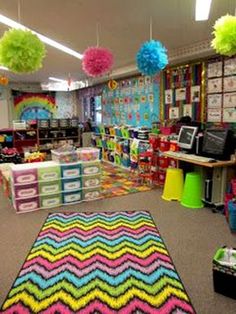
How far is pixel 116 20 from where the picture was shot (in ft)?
10.6

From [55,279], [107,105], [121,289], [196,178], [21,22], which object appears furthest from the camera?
[107,105]

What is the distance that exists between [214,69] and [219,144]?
136 centimetres

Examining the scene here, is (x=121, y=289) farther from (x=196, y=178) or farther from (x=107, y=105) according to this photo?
(x=107, y=105)

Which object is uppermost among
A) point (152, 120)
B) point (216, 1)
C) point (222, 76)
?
point (216, 1)

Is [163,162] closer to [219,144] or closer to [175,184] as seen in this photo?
[175,184]

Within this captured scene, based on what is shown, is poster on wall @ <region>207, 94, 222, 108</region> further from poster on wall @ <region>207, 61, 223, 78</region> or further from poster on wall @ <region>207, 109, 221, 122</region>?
poster on wall @ <region>207, 61, 223, 78</region>

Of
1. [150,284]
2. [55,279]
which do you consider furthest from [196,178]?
[55,279]

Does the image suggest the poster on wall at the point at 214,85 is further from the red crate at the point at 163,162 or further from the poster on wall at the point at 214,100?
the red crate at the point at 163,162

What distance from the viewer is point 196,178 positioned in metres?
4.08

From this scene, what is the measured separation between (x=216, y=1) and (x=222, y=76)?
189 cm

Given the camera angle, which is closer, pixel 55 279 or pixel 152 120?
pixel 55 279

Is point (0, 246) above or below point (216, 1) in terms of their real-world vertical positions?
below

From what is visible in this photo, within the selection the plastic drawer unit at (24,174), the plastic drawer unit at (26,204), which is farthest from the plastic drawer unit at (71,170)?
the plastic drawer unit at (26,204)

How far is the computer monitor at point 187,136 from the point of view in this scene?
4.36 meters
